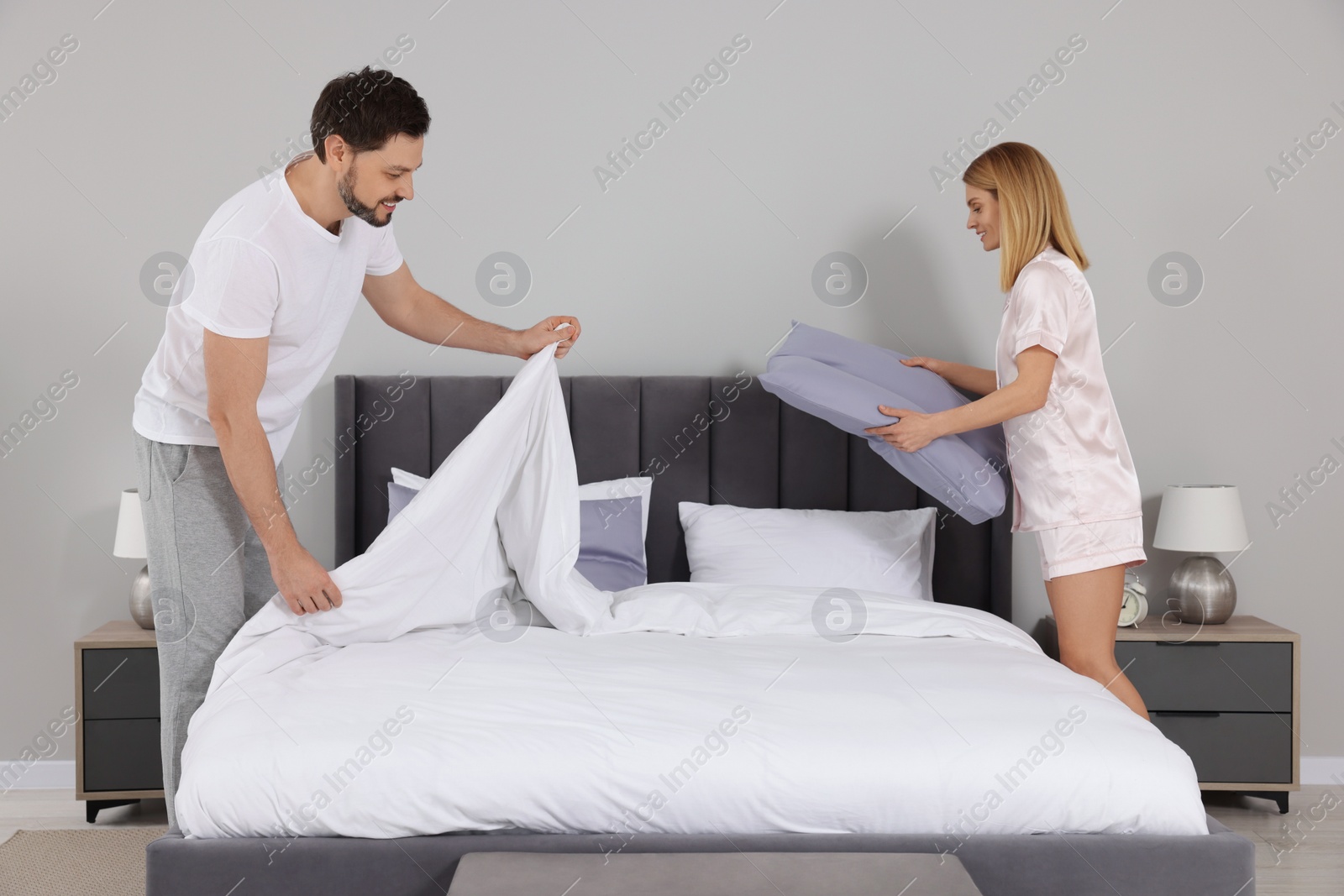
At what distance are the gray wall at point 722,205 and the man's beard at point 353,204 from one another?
116 centimetres

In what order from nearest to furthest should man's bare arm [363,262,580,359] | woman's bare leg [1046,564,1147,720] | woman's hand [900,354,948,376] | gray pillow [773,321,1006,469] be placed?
woman's bare leg [1046,564,1147,720] < man's bare arm [363,262,580,359] < gray pillow [773,321,1006,469] < woman's hand [900,354,948,376]

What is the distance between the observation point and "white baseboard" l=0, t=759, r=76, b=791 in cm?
311

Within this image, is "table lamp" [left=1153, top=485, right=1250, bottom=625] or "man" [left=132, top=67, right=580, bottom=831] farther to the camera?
"table lamp" [left=1153, top=485, right=1250, bottom=625]

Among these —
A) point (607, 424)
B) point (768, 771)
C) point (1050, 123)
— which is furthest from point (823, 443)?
point (768, 771)

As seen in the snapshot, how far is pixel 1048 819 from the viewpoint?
168 cm

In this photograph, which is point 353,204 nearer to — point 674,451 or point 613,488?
point 613,488

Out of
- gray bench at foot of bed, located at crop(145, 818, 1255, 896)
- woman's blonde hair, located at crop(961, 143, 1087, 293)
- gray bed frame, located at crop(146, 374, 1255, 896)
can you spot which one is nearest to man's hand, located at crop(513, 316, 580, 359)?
gray bed frame, located at crop(146, 374, 1255, 896)

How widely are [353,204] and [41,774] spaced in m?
2.32

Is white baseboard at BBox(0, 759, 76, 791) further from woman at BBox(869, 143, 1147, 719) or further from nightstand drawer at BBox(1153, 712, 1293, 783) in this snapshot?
nightstand drawer at BBox(1153, 712, 1293, 783)

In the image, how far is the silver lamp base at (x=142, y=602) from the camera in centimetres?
288

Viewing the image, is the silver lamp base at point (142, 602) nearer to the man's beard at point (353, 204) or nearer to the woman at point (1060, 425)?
the man's beard at point (353, 204)

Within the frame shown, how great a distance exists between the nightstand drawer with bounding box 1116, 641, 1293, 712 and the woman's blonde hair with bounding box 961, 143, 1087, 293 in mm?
1145

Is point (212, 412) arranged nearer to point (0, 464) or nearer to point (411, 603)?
point (411, 603)

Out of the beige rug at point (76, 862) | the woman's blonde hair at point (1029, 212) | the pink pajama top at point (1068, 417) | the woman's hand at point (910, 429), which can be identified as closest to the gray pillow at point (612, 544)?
the woman's hand at point (910, 429)
